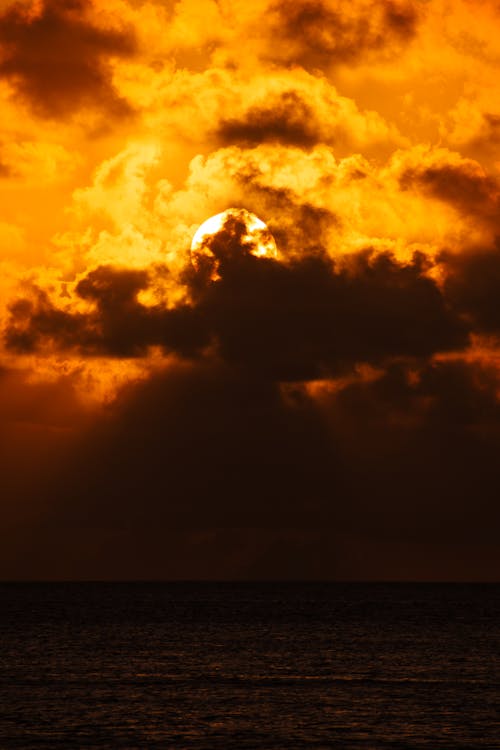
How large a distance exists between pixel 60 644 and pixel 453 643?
4753cm

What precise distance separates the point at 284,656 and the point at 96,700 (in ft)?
141

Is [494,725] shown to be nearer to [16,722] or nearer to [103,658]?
[16,722]

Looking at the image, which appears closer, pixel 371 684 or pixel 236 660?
pixel 371 684

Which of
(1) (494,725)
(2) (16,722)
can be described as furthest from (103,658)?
(1) (494,725)

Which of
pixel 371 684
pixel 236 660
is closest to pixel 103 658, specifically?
pixel 236 660

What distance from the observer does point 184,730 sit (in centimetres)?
7219

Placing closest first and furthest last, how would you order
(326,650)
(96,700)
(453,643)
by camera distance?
(96,700) → (326,650) → (453,643)

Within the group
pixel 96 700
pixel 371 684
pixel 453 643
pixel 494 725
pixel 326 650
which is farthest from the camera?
pixel 453 643

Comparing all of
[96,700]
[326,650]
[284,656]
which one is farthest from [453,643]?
[96,700]

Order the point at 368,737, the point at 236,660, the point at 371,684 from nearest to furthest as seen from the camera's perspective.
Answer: the point at 368,737 → the point at 371,684 → the point at 236,660

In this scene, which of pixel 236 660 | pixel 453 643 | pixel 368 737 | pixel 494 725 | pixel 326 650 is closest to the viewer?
pixel 368 737

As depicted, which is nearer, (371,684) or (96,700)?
(96,700)

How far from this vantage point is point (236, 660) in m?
119

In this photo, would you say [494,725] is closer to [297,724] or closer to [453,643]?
[297,724]
